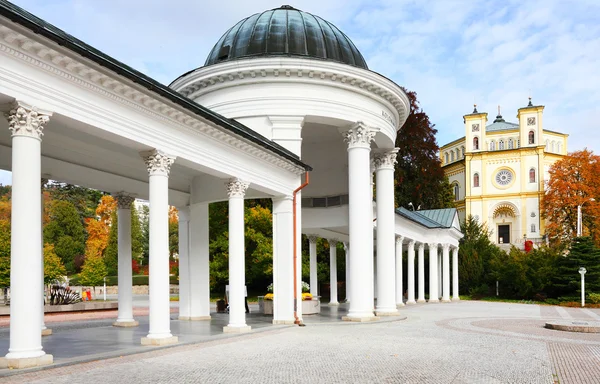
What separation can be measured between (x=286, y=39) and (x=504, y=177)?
263 feet

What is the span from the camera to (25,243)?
12.1 meters

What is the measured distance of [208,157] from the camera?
1914cm

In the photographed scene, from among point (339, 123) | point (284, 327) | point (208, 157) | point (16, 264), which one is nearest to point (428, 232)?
point (339, 123)

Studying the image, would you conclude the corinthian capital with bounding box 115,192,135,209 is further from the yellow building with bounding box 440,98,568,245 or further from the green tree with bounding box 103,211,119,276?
the yellow building with bounding box 440,98,568,245

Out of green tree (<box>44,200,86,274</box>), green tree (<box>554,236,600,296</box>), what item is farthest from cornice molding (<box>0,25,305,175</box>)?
green tree (<box>44,200,86,274</box>)

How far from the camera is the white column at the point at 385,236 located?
2981cm

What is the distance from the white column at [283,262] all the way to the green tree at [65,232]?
221 ft

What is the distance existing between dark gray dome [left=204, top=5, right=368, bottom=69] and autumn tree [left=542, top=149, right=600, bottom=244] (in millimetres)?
60794

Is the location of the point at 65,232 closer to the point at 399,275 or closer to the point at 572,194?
the point at 399,275

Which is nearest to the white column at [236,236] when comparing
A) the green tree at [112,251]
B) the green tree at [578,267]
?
the green tree at [578,267]

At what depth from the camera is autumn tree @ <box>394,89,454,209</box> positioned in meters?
60.0

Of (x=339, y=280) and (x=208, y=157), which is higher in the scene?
(x=208, y=157)

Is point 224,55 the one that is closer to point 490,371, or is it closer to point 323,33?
point 323,33

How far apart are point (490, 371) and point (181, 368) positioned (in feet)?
20.7
